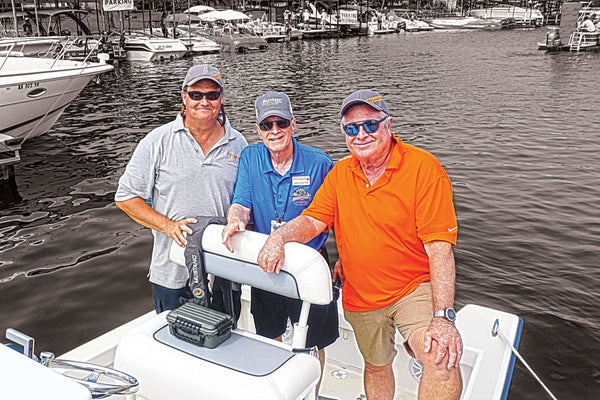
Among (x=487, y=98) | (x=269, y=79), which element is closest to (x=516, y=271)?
(x=487, y=98)

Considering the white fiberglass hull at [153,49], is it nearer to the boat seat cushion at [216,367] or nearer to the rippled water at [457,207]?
the rippled water at [457,207]

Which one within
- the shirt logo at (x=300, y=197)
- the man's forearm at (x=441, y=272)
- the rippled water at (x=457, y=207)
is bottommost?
the rippled water at (x=457, y=207)

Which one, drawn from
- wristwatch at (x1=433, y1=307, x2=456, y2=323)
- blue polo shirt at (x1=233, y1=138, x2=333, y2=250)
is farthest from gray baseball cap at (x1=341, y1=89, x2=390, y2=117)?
wristwatch at (x1=433, y1=307, x2=456, y2=323)

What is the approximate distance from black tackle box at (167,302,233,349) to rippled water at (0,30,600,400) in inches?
150

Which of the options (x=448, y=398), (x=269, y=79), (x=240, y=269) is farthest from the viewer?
(x=269, y=79)

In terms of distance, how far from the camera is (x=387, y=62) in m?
38.2

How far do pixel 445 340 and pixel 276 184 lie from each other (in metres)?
1.41

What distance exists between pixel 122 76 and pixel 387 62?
18.5m

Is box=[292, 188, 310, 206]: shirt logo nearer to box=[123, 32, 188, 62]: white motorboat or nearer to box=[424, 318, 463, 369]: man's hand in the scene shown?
box=[424, 318, 463, 369]: man's hand

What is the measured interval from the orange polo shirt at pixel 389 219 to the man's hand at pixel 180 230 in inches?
29.9

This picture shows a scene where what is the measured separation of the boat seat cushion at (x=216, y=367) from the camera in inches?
94.4

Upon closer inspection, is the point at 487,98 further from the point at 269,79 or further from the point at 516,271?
the point at 516,271

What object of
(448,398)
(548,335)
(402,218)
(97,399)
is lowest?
(548,335)

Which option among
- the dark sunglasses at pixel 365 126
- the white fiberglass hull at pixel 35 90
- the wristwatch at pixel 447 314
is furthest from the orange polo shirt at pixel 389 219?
A: the white fiberglass hull at pixel 35 90
